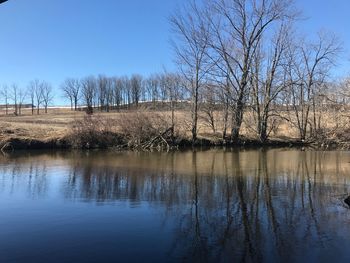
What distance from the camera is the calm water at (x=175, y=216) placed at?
8.79 meters

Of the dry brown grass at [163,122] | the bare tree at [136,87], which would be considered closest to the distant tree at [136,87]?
the bare tree at [136,87]

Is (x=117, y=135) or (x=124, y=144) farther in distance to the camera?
(x=117, y=135)

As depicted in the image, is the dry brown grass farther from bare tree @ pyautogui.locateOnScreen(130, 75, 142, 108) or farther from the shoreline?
bare tree @ pyautogui.locateOnScreen(130, 75, 142, 108)

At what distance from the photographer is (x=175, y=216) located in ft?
39.0

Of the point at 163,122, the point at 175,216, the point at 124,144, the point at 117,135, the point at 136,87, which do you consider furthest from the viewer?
the point at 136,87

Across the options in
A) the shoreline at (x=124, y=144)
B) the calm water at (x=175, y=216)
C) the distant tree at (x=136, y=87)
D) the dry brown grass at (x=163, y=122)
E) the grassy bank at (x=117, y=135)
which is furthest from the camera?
the distant tree at (x=136, y=87)

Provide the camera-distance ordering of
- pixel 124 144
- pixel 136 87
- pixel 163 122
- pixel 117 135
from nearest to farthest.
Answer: pixel 124 144, pixel 117 135, pixel 163 122, pixel 136 87

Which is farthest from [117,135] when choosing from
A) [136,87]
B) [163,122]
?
[136,87]

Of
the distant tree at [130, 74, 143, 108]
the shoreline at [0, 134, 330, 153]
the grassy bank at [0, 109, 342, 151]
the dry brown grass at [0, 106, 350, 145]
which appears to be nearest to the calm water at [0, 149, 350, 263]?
the shoreline at [0, 134, 330, 153]

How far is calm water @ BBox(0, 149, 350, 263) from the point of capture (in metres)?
8.79

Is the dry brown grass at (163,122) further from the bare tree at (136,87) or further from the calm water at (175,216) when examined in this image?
the bare tree at (136,87)

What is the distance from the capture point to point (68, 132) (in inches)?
1535

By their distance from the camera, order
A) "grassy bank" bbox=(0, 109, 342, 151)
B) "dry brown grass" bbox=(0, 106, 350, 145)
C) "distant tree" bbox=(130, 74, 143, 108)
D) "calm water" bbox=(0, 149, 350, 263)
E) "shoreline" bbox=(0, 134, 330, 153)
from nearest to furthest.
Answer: "calm water" bbox=(0, 149, 350, 263)
"shoreline" bbox=(0, 134, 330, 153)
"grassy bank" bbox=(0, 109, 342, 151)
"dry brown grass" bbox=(0, 106, 350, 145)
"distant tree" bbox=(130, 74, 143, 108)

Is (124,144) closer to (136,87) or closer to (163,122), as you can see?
(163,122)
